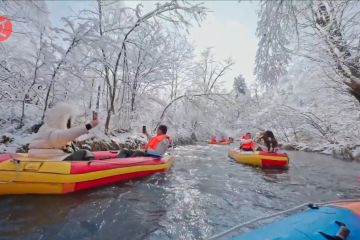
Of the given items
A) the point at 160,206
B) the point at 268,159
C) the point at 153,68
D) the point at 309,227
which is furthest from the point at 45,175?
the point at 153,68

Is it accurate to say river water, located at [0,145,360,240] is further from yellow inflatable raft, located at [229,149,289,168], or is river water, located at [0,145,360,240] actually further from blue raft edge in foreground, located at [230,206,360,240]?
yellow inflatable raft, located at [229,149,289,168]

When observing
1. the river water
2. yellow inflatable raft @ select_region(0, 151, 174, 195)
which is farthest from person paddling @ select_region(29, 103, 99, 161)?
the river water

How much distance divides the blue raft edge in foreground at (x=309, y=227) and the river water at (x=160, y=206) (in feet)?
4.37

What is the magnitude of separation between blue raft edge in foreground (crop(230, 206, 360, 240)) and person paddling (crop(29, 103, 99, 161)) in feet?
11.0

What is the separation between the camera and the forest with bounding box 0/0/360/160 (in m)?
5.34

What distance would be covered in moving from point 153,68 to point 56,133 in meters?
10.5

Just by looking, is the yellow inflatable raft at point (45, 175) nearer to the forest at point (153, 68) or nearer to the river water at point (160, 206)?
the river water at point (160, 206)

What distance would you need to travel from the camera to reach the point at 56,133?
175 inches

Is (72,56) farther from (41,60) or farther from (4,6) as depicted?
(4,6)

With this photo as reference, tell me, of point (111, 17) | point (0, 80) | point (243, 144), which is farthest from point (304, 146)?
point (0, 80)

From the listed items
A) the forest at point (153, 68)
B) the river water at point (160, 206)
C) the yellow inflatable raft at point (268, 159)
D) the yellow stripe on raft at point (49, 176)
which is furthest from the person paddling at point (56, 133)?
the yellow inflatable raft at point (268, 159)

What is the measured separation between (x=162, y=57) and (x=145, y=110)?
3346 mm

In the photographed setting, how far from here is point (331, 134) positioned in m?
14.6

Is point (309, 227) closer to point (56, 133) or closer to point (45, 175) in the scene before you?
point (45, 175)
